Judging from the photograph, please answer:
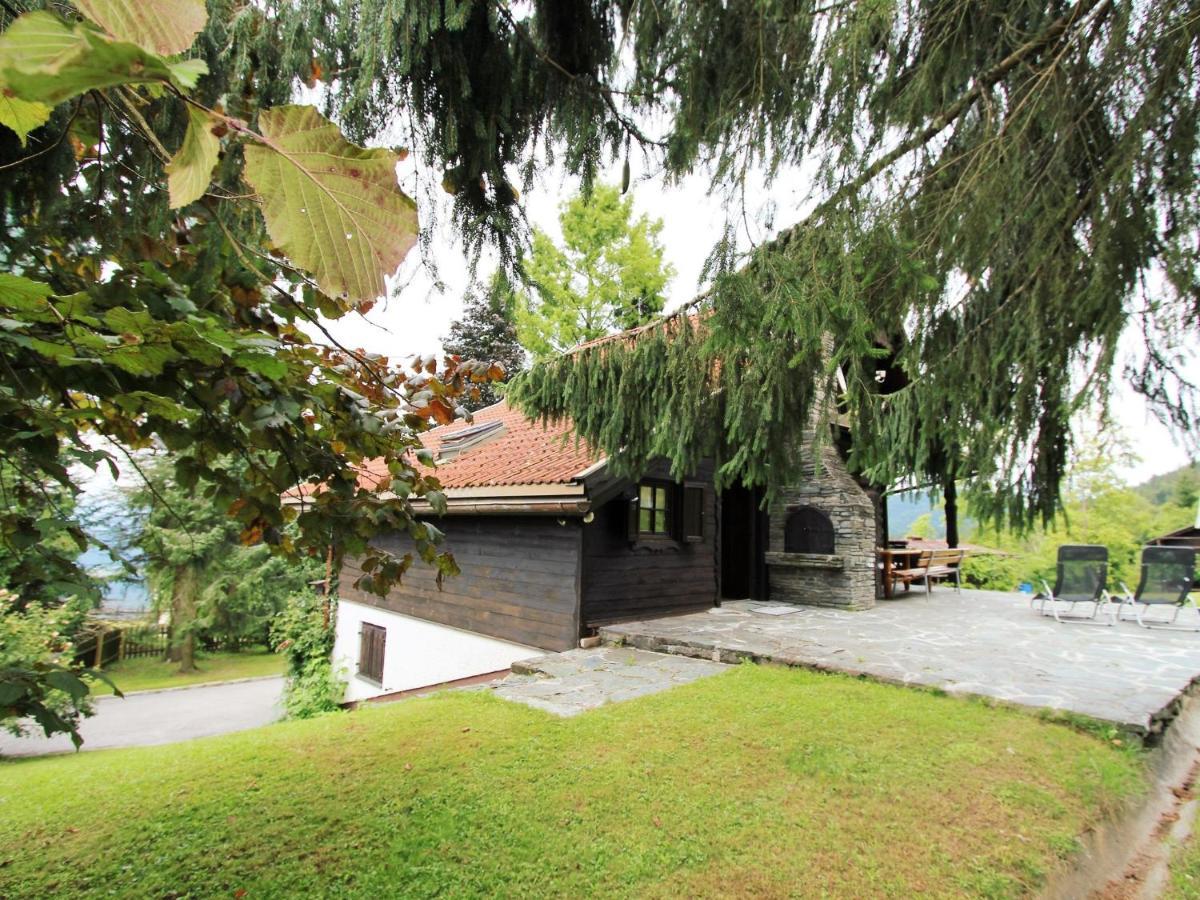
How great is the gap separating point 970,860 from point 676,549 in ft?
19.9

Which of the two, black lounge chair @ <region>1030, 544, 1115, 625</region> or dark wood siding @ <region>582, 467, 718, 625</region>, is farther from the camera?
black lounge chair @ <region>1030, 544, 1115, 625</region>

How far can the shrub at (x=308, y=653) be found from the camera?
1102cm

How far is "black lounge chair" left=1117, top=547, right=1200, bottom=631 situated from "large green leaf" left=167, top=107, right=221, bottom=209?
11.0m

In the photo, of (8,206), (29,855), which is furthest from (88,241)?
(29,855)

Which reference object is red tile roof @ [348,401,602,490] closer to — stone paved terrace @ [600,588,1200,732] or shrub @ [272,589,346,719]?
stone paved terrace @ [600,588,1200,732]

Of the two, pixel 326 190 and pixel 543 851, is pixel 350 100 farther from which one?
pixel 543 851

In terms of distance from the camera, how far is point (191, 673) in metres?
20.2

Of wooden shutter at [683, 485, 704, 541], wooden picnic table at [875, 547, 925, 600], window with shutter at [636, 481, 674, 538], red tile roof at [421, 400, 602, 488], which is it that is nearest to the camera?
red tile roof at [421, 400, 602, 488]

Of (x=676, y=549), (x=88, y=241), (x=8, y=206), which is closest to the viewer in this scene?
(x=8, y=206)

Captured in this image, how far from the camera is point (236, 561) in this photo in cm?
2025

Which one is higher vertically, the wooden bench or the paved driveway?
the wooden bench

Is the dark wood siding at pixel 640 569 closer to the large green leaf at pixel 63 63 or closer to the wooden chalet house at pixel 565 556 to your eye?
the wooden chalet house at pixel 565 556

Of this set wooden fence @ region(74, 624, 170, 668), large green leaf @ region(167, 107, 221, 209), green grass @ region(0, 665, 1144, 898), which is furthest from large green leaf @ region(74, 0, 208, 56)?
wooden fence @ region(74, 624, 170, 668)

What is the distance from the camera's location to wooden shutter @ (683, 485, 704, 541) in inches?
351
